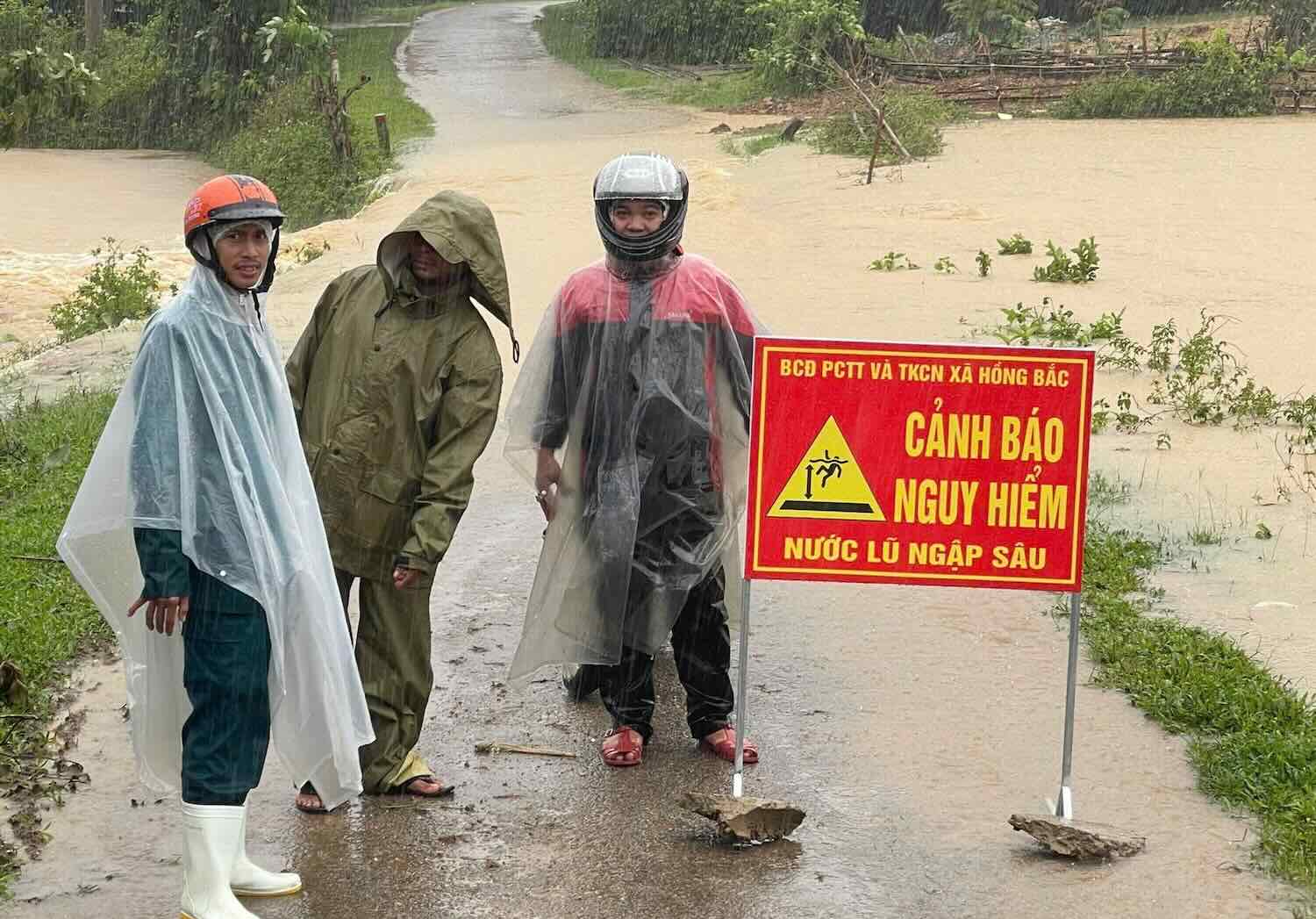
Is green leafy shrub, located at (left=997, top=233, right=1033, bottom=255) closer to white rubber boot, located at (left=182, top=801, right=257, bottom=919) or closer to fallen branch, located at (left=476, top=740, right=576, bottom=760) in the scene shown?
fallen branch, located at (left=476, top=740, right=576, bottom=760)

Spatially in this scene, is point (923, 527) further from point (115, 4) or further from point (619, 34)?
point (115, 4)

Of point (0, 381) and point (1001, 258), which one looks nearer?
point (0, 381)

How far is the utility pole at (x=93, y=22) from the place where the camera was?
42.1 m

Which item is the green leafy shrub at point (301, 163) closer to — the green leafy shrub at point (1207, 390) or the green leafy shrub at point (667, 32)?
the green leafy shrub at point (667, 32)

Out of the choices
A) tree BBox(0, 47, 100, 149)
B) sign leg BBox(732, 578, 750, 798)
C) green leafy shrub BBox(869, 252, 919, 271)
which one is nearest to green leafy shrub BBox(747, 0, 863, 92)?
green leafy shrub BBox(869, 252, 919, 271)

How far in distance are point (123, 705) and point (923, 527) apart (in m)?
2.69

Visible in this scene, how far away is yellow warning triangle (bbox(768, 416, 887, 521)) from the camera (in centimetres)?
455

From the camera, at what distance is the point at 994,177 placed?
22734 mm

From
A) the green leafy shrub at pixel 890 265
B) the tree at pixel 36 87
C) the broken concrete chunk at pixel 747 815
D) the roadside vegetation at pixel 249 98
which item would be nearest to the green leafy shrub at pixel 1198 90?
the roadside vegetation at pixel 249 98

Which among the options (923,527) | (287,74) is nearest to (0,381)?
(923,527)

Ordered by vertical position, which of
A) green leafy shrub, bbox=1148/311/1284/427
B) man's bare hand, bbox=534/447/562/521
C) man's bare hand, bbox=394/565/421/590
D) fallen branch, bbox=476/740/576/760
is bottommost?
fallen branch, bbox=476/740/576/760

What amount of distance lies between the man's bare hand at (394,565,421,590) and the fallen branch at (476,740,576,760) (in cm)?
89

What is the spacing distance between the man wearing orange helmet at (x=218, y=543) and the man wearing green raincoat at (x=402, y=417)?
553mm

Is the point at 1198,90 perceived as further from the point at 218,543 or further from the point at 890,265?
the point at 218,543
